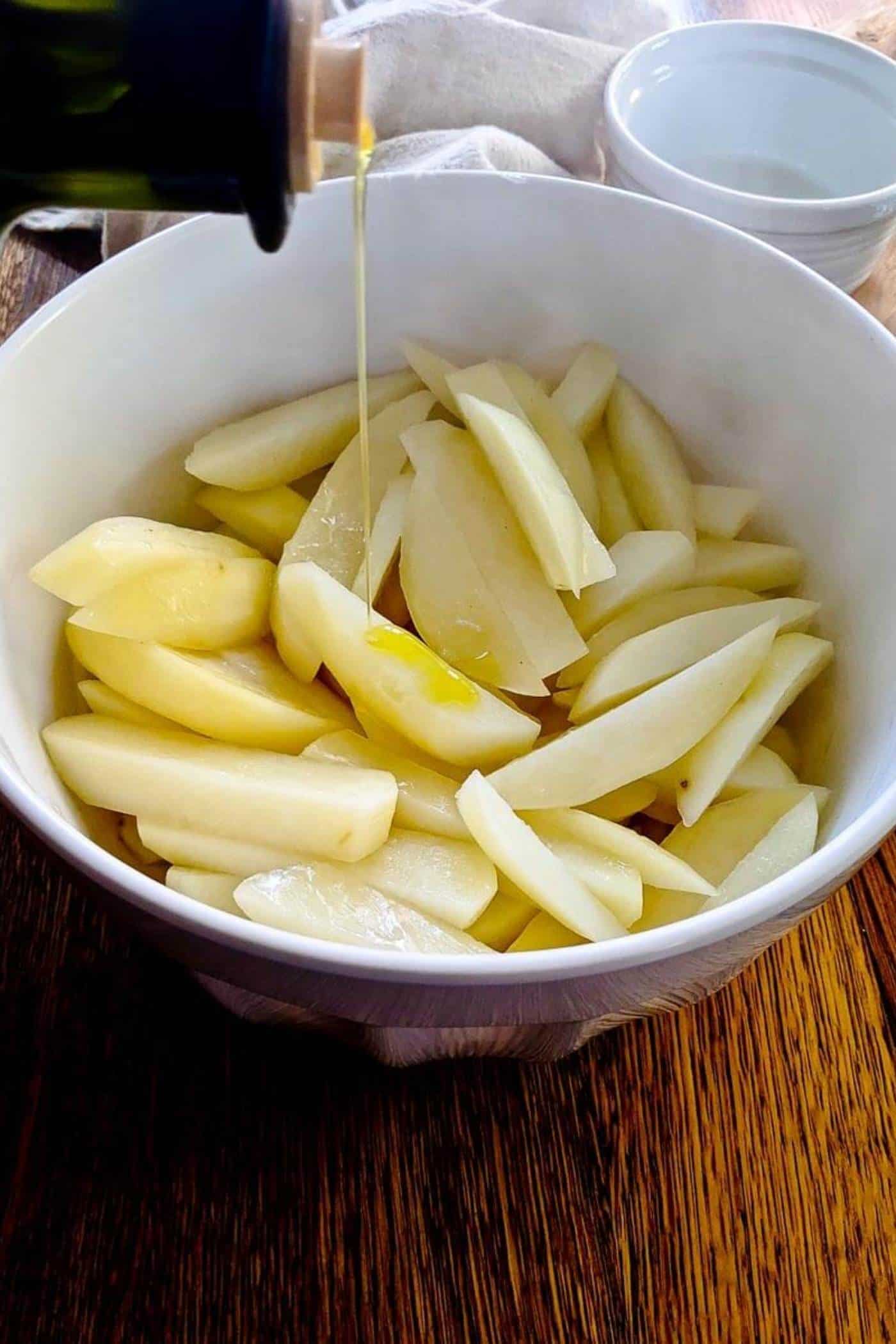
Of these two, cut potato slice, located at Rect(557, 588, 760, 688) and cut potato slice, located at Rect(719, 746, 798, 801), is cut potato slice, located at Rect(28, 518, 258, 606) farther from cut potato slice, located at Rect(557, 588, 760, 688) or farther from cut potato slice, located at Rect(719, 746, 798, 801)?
cut potato slice, located at Rect(719, 746, 798, 801)

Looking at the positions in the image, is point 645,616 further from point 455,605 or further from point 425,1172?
point 425,1172

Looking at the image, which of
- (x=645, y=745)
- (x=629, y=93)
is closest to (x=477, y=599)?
(x=645, y=745)

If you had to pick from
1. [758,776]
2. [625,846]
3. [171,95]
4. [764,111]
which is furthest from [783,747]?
[764,111]

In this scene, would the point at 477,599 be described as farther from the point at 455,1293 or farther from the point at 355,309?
the point at 455,1293

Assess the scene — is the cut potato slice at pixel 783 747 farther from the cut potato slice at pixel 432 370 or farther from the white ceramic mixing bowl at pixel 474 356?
the cut potato slice at pixel 432 370

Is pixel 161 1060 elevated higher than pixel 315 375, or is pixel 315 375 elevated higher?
pixel 315 375

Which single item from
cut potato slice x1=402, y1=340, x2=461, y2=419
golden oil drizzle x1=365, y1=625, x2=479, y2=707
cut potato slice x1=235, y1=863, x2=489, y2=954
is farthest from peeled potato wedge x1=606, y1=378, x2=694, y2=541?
cut potato slice x1=235, y1=863, x2=489, y2=954
